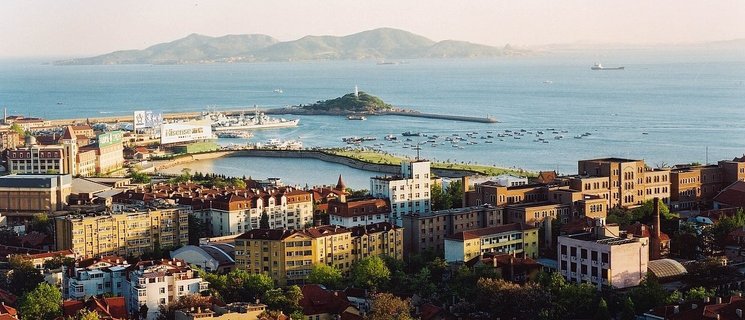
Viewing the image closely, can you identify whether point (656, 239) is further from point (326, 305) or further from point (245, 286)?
point (245, 286)

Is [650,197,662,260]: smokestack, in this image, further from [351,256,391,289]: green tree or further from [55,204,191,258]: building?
[55,204,191,258]: building

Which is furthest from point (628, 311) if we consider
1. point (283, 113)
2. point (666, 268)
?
point (283, 113)

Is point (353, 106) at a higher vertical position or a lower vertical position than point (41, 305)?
higher

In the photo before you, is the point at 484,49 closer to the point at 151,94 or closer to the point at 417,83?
the point at 417,83

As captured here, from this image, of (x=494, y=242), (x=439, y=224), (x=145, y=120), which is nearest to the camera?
(x=494, y=242)

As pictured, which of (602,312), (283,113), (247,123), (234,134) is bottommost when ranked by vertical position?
(602,312)

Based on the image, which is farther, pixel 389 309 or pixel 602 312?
pixel 602 312

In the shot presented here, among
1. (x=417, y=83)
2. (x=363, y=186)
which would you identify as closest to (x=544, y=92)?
(x=417, y=83)
